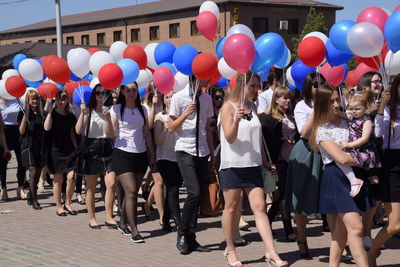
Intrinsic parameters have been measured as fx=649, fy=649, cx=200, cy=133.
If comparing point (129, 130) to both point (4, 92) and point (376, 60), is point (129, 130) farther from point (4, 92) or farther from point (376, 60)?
point (4, 92)

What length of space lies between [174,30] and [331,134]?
51.5m

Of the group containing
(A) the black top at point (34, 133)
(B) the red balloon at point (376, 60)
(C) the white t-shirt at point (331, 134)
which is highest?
(B) the red balloon at point (376, 60)

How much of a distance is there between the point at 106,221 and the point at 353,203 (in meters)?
4.33

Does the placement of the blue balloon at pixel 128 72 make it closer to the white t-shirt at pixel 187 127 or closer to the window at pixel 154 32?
the white t-shirt at pixel 187 127

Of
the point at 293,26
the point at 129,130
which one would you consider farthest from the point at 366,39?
the point at 293,26

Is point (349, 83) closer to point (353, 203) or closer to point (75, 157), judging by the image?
point (75, 157)

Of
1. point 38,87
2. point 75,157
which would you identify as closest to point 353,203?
point 75,157

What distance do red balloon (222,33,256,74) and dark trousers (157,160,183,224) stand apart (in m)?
2.28

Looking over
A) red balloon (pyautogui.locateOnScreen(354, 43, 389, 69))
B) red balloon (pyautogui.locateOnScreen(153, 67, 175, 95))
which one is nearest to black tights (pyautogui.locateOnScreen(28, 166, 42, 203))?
red balloon (pyautogui.locateOnScreen(153, 67, 175, 95))

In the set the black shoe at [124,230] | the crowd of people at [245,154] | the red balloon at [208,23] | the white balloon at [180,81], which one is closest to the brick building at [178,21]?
the red balloon at [208,23]

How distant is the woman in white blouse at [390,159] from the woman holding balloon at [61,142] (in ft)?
17.0

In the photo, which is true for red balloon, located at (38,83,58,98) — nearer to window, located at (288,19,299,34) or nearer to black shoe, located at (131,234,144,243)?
black shoe, located at (131,234,144,243)

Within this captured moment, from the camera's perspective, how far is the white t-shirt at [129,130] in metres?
7.93

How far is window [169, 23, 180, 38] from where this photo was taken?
55.8 m
